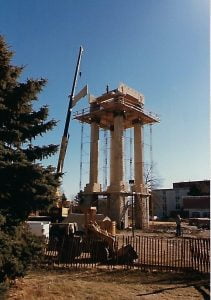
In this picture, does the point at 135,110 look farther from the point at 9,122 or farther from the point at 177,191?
the point at 177,191

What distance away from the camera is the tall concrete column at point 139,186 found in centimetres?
4538

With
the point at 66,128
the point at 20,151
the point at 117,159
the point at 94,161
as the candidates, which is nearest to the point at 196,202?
the point at 94,161

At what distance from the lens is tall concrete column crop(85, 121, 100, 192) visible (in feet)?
149

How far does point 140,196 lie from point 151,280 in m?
32.3

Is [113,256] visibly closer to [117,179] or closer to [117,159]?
[117,179]

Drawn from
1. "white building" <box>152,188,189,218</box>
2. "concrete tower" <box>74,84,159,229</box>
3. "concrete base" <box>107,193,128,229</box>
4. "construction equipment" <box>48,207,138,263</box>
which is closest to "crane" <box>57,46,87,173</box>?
"construction equipment" <box>48,207,138,263</box>

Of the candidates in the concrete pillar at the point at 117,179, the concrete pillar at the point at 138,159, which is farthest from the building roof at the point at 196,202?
the concrete pillar at the point at 117,179

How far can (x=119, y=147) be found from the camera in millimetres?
44250

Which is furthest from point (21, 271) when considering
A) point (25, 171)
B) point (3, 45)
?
point (3, 45)

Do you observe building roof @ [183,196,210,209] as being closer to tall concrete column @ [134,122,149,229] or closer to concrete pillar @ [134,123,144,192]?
tall concrete column @ [134,122,149,229]

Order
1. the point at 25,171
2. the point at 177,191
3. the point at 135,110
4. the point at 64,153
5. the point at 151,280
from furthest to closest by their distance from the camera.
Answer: the point at 177,191
the point at 135,110
the point at 64,153
the point at 151,280
the point at 25,171

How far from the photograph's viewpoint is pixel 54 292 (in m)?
11.7

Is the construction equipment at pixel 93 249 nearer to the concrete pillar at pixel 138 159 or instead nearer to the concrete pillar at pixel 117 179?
the concrete pillar at pixel 117 179

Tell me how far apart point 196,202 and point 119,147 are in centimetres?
3671
